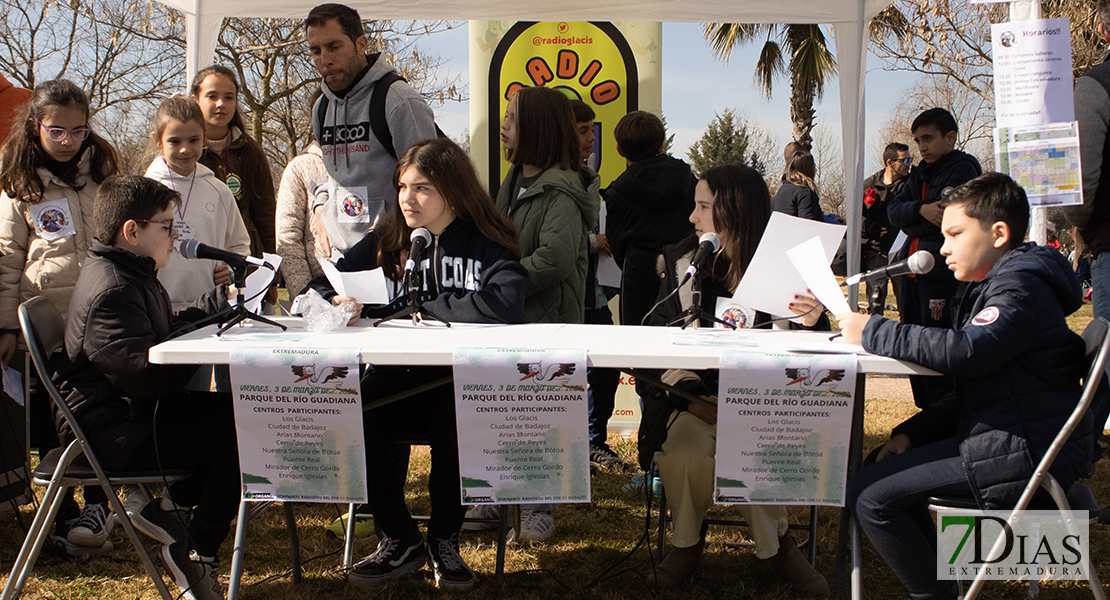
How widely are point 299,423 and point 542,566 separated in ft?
3.62

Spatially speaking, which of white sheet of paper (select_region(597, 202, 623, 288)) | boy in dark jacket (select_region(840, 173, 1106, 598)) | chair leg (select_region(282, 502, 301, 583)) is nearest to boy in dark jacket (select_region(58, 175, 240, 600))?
chair leg (select_region(282, 502, 301, 583))

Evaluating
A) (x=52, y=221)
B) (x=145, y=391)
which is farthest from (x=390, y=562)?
(x=52, y=221)

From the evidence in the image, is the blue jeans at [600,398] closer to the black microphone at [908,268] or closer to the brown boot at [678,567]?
the brown boot at [678,567]

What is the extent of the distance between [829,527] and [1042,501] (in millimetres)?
1336

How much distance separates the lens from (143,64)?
44.2 ft

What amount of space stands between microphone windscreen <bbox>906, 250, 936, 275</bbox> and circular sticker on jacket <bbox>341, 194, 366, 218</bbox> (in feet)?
7.19

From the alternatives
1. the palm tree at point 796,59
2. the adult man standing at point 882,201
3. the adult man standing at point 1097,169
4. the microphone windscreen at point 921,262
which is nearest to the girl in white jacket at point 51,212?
the microphone windscreen at point 921,262

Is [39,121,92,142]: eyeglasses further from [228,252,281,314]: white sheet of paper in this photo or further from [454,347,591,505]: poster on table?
[454,347,591,505]: poster on table

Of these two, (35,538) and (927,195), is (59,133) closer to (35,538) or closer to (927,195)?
(35,538)

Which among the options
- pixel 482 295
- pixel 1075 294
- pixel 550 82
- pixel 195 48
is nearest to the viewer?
pixel 1075 294

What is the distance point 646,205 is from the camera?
3924mm

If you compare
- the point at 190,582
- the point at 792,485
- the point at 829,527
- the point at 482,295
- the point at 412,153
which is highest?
the point at 412,153

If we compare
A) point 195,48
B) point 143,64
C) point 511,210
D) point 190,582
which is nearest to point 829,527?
point 511,210

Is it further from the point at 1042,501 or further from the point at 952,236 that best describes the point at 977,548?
the point at 952,236
